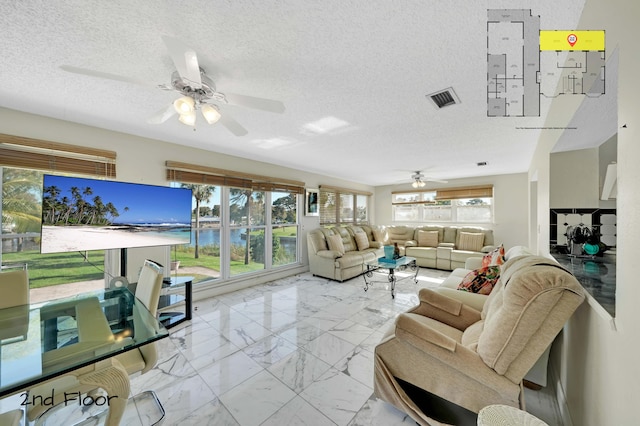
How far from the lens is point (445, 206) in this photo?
6.41 m

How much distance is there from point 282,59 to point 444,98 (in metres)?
1.38

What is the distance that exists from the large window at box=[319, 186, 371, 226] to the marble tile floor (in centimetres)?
272

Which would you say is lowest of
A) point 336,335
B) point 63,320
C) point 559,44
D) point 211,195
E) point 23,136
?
point 336,335

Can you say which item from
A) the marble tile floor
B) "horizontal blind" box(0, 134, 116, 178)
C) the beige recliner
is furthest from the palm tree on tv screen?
the beige recliner

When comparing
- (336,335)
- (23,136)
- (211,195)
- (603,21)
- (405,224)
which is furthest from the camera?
(405,224)

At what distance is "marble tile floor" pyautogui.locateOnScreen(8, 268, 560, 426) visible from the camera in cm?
150

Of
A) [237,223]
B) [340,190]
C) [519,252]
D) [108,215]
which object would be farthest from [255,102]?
[340,190]

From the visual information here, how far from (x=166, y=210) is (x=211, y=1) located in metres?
2.31

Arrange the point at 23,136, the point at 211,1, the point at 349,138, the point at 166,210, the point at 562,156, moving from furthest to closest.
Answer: the point at 349,138 → the point at 166,210 → the point at 23,136 → the point at 562,156 → the point at 211,1

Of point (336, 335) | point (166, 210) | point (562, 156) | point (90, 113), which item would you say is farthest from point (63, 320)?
point (562, 156)

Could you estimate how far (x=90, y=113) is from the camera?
2289mm

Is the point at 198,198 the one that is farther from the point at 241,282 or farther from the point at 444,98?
the point at 444,98

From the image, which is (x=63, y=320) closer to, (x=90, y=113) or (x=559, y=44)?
(x=90, y=113)

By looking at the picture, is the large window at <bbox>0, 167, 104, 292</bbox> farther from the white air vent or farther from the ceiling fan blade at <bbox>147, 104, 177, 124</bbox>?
the white air vent
